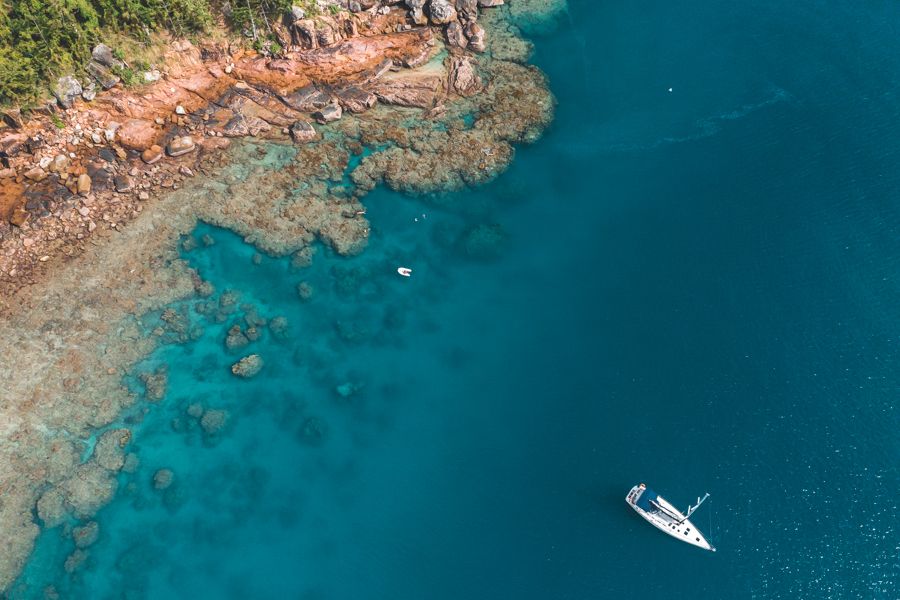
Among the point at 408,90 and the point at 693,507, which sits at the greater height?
the point at 408,90

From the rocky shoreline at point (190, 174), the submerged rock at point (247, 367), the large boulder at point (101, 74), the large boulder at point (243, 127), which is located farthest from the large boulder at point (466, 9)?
the submerged rock at point (247, 367)

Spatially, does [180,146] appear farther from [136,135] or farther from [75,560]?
[75,560]

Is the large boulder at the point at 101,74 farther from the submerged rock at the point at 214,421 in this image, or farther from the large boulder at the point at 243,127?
the submerged rock at the point at 214,421

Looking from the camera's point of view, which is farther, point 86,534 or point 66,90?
point 66,90

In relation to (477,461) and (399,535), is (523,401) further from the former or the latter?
(399,535)

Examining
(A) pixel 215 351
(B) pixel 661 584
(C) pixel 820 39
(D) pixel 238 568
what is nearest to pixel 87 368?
(A) pixel 215 351

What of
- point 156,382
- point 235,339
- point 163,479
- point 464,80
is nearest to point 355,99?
point 464,80

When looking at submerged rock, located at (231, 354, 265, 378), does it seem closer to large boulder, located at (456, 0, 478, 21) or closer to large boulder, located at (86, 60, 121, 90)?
large boulder, located at (86, 60, 121, 90)
